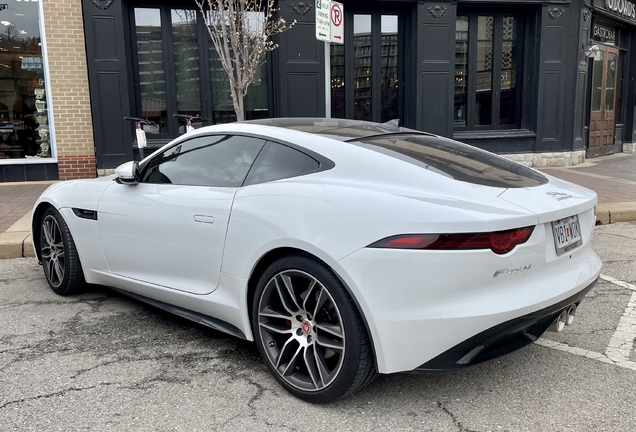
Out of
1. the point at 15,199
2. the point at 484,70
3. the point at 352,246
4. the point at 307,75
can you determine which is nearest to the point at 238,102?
the point at 307,75

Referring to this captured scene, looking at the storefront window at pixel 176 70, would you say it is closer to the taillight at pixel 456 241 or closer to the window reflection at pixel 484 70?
the window reflection at pixel 484 70

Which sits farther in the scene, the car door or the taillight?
the car door

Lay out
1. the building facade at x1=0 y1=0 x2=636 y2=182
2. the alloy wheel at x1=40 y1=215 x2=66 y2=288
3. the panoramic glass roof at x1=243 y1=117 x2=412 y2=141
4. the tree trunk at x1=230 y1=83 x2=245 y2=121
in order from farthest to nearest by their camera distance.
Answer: the building facade at x1=0 y1=0 x2=636 y2=182 → the tree trunk at x1=230 y1=83 x2=245 y2=121 → the alloy wheel at x1=40 y1=215 x2=66 y2=288 → the panoramic glass roof at x1=243 y1=117 x2=412 y2=141

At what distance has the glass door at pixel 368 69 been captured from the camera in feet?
37.3

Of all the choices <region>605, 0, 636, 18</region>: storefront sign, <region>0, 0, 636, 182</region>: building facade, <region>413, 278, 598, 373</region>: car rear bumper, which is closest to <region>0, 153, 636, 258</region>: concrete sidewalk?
<region>0, 0, 636, 182</region>: building facade

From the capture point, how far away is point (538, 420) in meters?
2.64

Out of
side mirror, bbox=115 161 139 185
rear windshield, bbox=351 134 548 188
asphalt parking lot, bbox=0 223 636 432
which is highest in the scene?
rear windshield, bbox=351 134 548 188

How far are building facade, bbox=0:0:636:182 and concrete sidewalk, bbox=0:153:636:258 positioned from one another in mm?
698

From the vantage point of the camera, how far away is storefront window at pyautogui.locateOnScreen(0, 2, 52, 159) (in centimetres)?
1005

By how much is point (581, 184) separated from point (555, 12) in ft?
13.6

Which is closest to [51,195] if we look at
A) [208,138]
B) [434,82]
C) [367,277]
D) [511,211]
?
[208,138]

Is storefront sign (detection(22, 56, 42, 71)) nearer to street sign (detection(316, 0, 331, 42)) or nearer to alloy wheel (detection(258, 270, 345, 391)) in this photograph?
street sign (detection(316, 0, 331, 42))

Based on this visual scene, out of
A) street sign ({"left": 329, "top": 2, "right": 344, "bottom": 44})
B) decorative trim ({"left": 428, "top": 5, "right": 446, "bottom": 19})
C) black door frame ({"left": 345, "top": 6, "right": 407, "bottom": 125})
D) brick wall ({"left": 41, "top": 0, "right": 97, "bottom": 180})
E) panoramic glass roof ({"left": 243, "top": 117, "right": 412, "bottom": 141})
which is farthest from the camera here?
black door frame ({"left": 345, "top": 6, "right": 407, "bottom": 125})

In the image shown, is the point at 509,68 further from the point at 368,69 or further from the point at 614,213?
the point at 614,213
